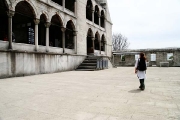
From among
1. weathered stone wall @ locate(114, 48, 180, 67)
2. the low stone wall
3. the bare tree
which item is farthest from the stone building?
the bare tree

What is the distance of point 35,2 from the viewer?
1255 cm

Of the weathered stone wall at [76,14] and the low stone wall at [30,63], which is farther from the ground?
the weathered stone wall at [76,14]

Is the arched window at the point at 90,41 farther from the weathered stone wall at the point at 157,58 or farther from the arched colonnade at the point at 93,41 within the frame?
the weathered stone wall at the point at 157,58

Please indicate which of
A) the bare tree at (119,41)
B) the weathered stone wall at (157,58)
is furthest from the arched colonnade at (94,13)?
the bare tree at (119,41)

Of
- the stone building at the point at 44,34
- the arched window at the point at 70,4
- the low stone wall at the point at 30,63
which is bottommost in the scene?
the low stone wall at the point at 30,63

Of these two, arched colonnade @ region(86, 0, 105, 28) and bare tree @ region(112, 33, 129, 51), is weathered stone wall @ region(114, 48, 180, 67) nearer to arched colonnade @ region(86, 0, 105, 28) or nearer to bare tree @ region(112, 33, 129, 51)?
arched colonnade @ region(86, 0, 105, 28)

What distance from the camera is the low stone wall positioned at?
31.7ft

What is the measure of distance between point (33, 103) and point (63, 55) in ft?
37.4

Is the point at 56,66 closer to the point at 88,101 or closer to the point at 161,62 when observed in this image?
the point at 88,101

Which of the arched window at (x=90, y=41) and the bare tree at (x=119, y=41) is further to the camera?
the bare tree at (x=119, y=41)

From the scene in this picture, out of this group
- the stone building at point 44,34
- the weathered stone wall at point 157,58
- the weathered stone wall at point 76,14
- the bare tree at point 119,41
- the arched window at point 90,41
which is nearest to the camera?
the stone building at point 44,34

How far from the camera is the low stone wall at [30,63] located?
965 cm

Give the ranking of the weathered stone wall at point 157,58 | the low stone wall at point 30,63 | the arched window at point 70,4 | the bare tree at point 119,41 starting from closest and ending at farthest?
the low stone wall at point 30,63 < the arched window at point 70,4 < the weathered stone wall at point 157,58 < the bare tree at point 119,41

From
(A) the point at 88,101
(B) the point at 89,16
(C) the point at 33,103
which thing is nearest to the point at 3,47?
(C) the point at 33,103
